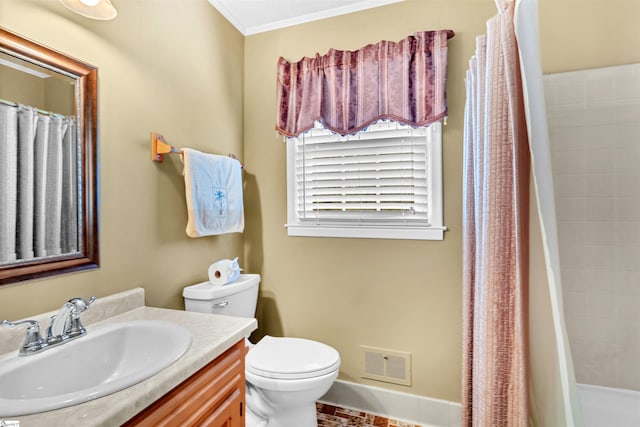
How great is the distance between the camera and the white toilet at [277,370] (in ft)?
4.80

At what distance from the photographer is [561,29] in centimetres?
159

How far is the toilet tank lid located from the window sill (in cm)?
47

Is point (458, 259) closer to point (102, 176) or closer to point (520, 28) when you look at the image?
point (520, 28)

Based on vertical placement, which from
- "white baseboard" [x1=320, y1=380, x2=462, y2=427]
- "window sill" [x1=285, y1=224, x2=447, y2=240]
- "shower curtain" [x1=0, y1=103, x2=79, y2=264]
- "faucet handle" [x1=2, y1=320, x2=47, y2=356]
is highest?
"shower curtain" [x1=0, y1=103, x2=79, y2=264]

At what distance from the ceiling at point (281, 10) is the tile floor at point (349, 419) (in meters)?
2.46

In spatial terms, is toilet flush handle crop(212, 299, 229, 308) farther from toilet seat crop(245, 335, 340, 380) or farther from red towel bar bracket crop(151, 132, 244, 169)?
red towel bar bracket crop(151, 132, 244, 169)

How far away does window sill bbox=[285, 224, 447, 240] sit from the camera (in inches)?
71.5

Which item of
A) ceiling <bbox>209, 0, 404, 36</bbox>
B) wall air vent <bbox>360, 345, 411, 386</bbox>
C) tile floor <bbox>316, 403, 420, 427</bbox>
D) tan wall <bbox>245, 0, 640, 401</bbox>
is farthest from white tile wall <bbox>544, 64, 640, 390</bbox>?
ceiling <bbox>209, 0, 404, 36</bbox>

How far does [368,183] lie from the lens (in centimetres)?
195

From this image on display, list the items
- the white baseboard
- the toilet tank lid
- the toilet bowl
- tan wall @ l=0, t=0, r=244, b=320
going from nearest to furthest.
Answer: tan wall @ l=0, t=0, r=244, b=320 → the toilet bowl → the toilet tank lid → the white baseboard

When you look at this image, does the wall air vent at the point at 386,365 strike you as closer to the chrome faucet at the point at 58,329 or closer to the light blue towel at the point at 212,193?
the light blue towel at the point at 212,193

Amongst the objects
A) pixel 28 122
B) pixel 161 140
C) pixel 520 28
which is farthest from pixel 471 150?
pixel 28 122

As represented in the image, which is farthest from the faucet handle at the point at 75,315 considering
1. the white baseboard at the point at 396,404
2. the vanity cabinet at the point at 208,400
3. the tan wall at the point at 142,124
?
the white baseboard at the point at 396,404

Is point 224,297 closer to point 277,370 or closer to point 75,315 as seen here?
point 277,370
